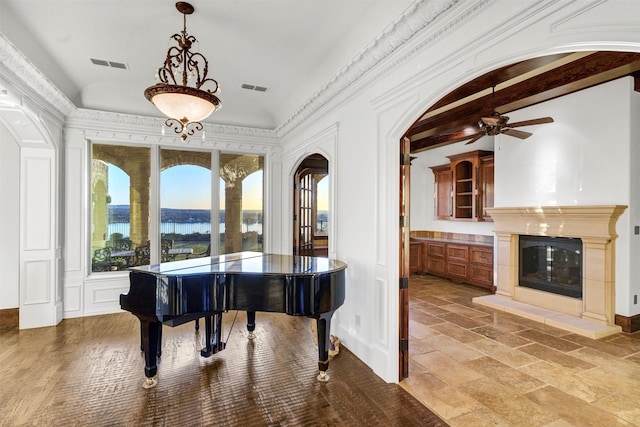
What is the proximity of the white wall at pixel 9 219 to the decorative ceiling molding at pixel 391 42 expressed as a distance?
13.7ft

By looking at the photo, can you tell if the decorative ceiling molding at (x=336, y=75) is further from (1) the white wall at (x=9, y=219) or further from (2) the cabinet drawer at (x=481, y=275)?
(2) the cabinet drawer at (x=481, y=275)

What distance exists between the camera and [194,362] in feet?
10.9

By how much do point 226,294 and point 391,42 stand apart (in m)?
2.55

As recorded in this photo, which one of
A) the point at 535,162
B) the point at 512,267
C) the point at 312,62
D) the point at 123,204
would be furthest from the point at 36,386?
the point at 535,162

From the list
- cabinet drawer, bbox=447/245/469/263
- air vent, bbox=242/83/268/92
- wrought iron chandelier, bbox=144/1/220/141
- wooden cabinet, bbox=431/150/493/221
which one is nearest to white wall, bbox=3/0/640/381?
air vent, bbox=242/83/268/92

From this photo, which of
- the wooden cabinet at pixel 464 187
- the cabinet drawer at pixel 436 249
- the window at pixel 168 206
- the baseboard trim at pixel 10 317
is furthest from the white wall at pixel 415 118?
the baseboard trim at pixel 10 317

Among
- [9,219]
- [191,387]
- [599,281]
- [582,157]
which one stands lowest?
[191,387]

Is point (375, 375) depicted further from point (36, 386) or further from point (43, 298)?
point (43, 298)

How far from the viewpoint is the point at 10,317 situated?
4547 millimetres

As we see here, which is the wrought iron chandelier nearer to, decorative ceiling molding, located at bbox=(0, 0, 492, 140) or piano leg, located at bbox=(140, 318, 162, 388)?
decorative ceiling molding, located at bbox=(0, 0, 492, 140)

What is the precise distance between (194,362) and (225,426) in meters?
1.15

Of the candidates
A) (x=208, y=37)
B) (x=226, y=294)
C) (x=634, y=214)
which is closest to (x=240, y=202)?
(x=208, y=37)

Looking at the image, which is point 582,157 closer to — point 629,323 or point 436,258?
point 629,323

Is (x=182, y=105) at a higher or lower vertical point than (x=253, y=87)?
lower
